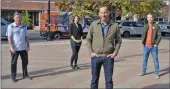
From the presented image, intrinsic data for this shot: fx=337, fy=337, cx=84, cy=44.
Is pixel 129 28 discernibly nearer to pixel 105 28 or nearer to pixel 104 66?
pixel 104 66

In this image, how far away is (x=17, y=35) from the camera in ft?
24.8

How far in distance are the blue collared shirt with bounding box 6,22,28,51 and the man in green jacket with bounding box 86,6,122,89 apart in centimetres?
244

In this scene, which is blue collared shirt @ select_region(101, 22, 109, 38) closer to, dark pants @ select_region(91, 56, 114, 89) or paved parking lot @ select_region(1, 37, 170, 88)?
dark pants @ select_region(91, 56, 114, 89)

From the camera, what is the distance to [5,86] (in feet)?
23.1

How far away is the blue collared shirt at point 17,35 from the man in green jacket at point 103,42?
96.1 inches

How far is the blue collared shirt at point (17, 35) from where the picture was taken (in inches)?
296

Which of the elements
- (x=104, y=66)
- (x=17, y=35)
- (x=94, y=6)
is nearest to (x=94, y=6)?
(x=94, y=6)

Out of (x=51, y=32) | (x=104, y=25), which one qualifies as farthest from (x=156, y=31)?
(x=51, y=32)

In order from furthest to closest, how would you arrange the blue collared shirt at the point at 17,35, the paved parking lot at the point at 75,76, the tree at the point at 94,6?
the tree at the point at 94,6 < the blue collared shirt at the point at 17,35 < the paved parking lot at the point at 75,76

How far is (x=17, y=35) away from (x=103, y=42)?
8.85 ft

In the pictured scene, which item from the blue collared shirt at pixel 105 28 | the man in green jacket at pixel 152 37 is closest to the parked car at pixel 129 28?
the man in green jacket at pixel 152 37

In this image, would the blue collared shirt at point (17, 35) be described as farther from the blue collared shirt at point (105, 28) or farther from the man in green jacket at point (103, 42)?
Result: the blue collared shirt at point (105, 28)

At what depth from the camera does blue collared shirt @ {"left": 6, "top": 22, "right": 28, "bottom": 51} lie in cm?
752

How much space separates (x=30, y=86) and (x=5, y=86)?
521 millimetres
